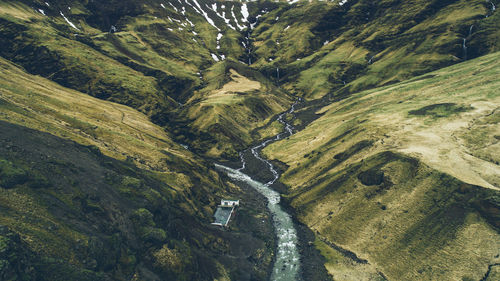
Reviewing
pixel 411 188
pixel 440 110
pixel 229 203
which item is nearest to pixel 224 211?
pixel 229 203

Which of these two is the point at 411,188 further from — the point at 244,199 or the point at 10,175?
the point at 10,175

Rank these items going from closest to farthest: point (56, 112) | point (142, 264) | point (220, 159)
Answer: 1. point (142, 264)
2. point (56, 112)
3. point (220, 159)

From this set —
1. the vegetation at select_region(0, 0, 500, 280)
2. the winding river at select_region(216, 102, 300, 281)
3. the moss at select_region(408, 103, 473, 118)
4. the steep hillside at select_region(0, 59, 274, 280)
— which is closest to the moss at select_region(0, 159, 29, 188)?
the steep hillside at select_region(0, 59, 274, 280)

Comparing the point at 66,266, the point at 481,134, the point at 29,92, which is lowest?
the point at 481,134

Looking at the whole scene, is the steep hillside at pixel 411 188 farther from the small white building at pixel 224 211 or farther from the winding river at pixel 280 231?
the small white building at pixel 224 211

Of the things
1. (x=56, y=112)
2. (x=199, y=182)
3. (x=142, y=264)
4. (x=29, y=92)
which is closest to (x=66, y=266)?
(x=142, y=264)

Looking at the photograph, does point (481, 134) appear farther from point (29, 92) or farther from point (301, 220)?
point (29, 92)
